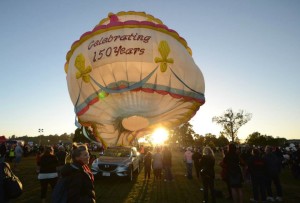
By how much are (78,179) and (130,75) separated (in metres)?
9.30

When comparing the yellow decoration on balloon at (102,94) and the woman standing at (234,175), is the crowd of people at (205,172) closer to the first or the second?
the woman standing at (234,175)

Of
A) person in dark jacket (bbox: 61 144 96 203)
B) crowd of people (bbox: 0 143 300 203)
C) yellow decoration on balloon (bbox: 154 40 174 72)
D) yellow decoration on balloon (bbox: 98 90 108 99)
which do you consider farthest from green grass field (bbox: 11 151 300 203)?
person in dark jacket (bbox: 61 144 96 203)

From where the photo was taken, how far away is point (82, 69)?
12.5 meters

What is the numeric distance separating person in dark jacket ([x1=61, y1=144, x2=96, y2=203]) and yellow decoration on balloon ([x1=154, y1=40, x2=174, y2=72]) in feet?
30.0

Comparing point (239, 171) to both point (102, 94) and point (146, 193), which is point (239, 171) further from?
point (102, 94)

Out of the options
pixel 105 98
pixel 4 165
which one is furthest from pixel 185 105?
pixel 4 165

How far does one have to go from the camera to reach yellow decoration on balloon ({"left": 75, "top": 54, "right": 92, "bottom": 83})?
40.7 feet

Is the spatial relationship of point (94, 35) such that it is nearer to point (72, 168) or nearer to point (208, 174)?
point (208, 174)

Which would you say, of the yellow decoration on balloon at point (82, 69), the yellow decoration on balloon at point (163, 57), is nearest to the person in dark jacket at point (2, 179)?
the yellow decoration on balloon at point (82, 69)

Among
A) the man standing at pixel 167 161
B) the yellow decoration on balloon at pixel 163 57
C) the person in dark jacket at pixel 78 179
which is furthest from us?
the man standing at pixel 167 161

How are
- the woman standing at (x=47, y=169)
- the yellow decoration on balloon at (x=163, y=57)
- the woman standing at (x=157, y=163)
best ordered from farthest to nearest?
1. the woman standing at (x=157, y=163)
2. the yellow decoration on balloon at (x=163, y=57)
3. the woman standing at (x=47, y=169)

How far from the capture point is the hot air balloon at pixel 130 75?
484 inches

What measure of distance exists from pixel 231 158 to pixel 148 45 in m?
6.96

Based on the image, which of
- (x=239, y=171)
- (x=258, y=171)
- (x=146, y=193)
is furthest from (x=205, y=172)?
(x=146, y=193)
